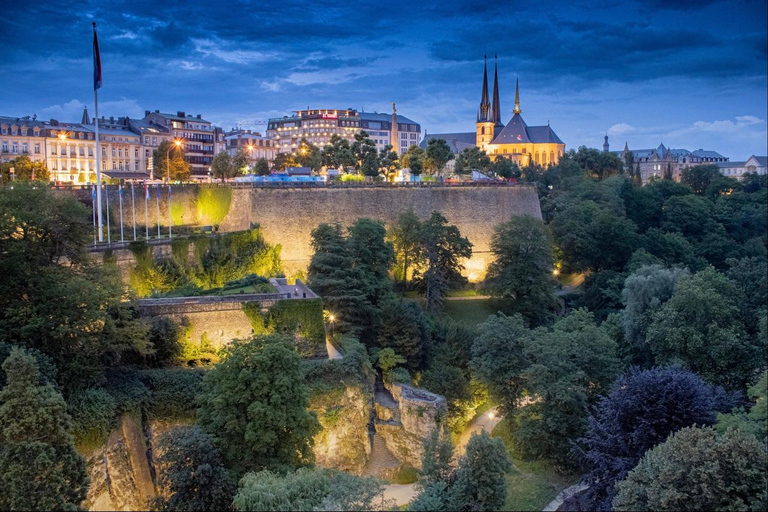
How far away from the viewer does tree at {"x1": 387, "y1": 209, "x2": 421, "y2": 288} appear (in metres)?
38.7

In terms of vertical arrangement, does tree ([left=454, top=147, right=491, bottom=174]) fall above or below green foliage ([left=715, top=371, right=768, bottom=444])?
above

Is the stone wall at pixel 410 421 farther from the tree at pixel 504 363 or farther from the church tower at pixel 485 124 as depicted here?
the church tower at pixel 485 124

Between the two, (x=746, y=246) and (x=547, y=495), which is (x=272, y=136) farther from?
(x=547, y=495)

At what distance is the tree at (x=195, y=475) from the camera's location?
56.9 ft

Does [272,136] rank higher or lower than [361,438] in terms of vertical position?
higher

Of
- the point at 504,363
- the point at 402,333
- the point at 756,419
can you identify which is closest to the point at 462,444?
the point at 504,363

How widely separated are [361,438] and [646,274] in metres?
16.3

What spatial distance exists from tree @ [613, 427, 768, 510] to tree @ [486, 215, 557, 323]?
21514 millimetres

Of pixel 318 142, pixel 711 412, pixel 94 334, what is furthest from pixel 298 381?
pixel 318 142

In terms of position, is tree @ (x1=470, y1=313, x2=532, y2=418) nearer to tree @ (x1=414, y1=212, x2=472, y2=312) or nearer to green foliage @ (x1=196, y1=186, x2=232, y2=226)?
tree @ (x1=414, y1=212, x2=472, y2=312)

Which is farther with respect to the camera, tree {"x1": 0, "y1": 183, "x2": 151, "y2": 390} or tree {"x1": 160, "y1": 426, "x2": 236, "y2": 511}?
tree {"x1": 0, "y1": 183, "x2": 151, "y2": 390}

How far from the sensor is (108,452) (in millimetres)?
19625

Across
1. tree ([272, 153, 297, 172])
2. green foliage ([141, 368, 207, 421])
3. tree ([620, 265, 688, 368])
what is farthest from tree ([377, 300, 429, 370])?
tree ([272, 153, 297, 172])

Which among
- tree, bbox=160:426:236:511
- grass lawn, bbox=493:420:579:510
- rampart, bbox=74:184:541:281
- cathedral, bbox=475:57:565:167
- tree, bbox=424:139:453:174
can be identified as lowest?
grass lawn, bbox=493:420:579:510
